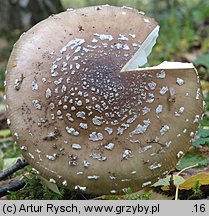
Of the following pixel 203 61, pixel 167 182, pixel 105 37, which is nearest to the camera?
pixel 105 37

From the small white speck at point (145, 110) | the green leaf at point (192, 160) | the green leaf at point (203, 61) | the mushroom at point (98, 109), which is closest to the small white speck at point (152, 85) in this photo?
the mushroom at point (98, 109)

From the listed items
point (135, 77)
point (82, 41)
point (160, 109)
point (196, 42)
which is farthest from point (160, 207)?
point (196, 42)

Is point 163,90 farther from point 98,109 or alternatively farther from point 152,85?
point 98,109

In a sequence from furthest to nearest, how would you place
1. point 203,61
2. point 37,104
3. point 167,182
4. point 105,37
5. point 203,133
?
point 203,61 < point 203,133 < point 167,182 < point 105,37 < point 37,104

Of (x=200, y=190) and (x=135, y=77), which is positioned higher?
(x=135, y=77)

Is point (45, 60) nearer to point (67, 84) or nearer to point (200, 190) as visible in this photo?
point (67, 84)

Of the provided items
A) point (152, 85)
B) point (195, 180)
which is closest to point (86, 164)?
point (152, 85)

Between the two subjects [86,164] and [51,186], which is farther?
[51,186]

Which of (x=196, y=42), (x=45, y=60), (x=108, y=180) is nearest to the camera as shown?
(x=108, y=180)
